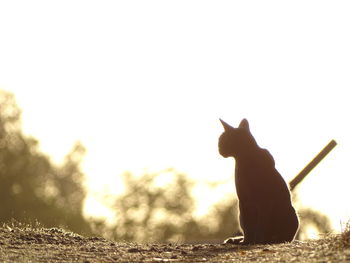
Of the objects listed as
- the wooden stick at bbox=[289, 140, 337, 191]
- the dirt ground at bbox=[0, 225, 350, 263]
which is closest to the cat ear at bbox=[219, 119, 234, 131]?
the wooden stick at bbox=[289, 140, 337, 191]

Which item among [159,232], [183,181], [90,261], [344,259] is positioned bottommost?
[344,259]

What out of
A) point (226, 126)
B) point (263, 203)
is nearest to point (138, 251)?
point (263, 203)

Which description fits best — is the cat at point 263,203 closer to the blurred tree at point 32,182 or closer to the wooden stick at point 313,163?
the wooden stick at point 313,163

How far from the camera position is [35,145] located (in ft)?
181

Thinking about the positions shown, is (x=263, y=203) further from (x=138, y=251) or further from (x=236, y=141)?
(x=138, y=251)

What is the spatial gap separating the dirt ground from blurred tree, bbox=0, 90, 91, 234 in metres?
31.7

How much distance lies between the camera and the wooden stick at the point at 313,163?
1725 centimetres

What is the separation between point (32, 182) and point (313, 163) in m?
37.3

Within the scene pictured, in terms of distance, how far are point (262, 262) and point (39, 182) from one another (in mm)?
43076

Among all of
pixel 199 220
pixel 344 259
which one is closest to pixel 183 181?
pixel 199 220

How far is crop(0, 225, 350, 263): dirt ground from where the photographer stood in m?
12.1

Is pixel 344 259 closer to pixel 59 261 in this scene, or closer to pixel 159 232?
pixel 59 261

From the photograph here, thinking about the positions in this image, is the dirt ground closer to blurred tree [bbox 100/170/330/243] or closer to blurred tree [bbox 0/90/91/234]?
blurred tree [bbox 0/90/91/234]

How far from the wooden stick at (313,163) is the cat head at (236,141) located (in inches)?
65.1
